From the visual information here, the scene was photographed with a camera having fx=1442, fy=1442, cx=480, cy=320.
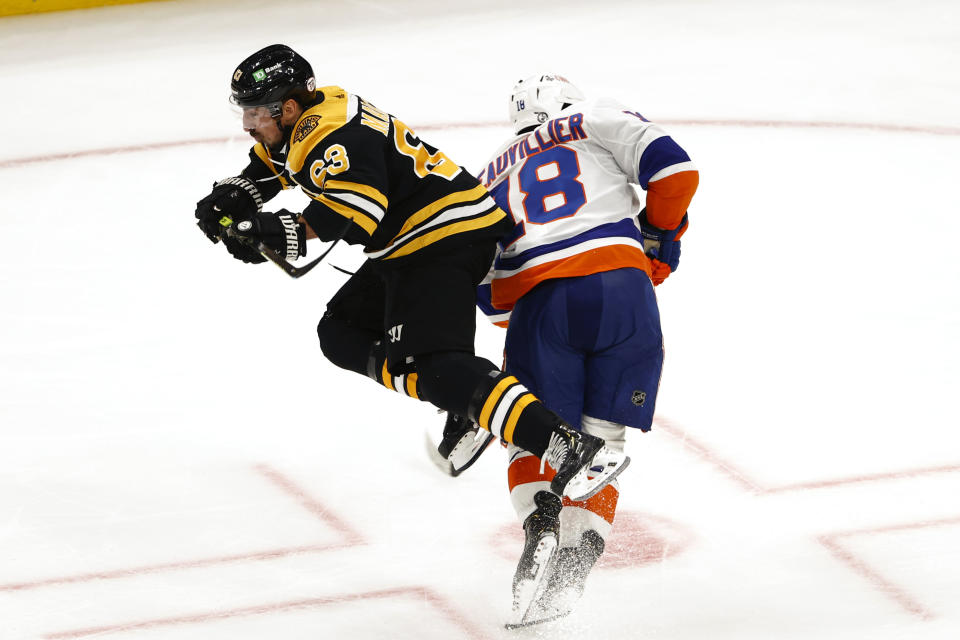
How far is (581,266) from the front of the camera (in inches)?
128

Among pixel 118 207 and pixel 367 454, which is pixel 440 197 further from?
pixel 118 207

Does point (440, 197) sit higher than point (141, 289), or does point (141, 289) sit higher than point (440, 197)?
point (440, 197)

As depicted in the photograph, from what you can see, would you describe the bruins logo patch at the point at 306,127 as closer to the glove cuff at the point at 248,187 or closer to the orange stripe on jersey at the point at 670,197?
the glove cuff at the point at 248,187

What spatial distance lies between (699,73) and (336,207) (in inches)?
190

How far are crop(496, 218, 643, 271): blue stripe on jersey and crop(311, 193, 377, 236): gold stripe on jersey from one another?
1.36 feet

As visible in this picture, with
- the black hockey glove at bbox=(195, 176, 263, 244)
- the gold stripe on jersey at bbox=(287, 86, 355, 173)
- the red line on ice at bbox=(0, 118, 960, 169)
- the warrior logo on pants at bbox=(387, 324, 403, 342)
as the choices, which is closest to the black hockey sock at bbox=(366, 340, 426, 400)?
the warrior logo on pants at bbox=(387, 324, 403, 342)

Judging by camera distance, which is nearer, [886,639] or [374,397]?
[886,639]

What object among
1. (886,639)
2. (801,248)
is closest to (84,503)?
(886,639)

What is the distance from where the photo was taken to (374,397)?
440 centimetres

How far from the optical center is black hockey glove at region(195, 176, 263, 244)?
10.7ft

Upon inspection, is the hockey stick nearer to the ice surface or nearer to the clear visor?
the clear visor

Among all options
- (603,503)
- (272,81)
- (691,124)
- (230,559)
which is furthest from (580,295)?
(691,124)

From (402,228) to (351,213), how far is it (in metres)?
0.24

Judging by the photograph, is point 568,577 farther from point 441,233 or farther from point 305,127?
point 305,127
